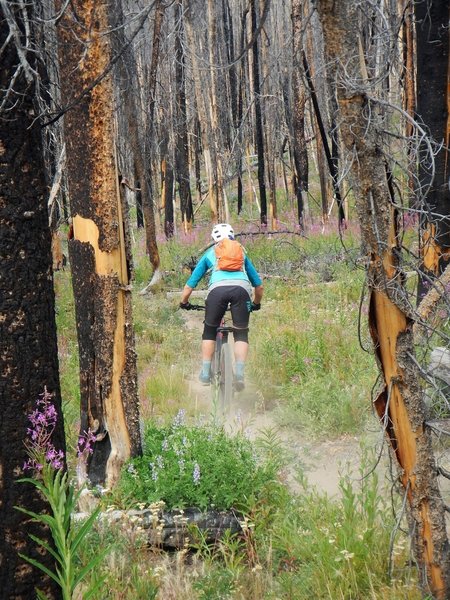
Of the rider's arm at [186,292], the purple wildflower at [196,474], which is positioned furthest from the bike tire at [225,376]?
the purple wildflower at [196,474]

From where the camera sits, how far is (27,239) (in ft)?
9.75

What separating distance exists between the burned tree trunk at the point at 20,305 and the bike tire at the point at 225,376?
14.9 ft

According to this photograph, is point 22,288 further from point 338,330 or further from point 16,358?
point 338,330

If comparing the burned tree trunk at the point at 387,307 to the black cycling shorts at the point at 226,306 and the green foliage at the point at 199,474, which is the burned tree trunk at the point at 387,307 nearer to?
the green foliage at the point at 199,474

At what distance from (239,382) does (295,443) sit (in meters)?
1.09

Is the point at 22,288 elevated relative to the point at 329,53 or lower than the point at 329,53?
lower

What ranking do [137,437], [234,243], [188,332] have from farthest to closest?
1. [188,332]
2. [234,243]
3. [137,437]

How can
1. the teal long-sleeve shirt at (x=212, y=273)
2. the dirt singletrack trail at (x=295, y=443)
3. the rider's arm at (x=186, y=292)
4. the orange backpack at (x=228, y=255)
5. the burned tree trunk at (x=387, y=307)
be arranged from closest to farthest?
the burned tree trunk at (x=387, y=307), the dirt singletrack trail at (x=295, y=443), the orange backpack at (x=228, y=255), the teal long-sleeve shirt at (x=212, y=273), the rider's arm at (x=186, y=292)

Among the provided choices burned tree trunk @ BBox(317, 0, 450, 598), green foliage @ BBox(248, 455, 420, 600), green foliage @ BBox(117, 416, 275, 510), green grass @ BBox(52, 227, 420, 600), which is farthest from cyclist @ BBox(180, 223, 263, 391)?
burned tree trunk @ BBox(317, 0, 450, 598)

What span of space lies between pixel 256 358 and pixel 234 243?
2.10m

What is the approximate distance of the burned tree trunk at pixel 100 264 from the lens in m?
5.35

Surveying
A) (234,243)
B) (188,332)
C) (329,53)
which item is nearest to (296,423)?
(234,243)

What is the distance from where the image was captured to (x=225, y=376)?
7637mm

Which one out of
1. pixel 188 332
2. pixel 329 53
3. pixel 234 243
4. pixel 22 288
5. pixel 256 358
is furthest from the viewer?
pixel 188 332
